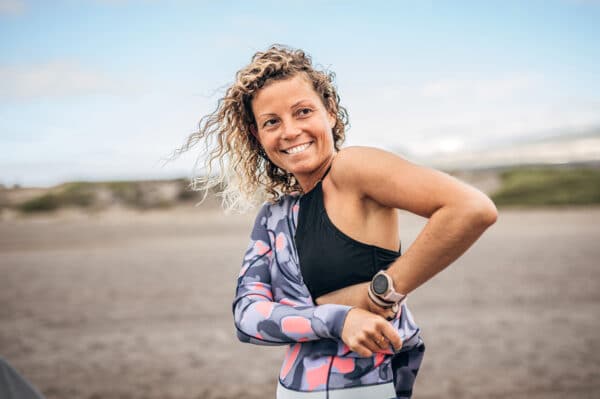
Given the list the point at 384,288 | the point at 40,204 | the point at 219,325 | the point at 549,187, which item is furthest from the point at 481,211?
the point at 549,187

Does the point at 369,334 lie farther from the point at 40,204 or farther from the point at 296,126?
the point at 40,204

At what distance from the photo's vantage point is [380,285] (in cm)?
160

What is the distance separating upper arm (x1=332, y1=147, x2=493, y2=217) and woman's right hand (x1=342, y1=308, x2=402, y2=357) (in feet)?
1.02

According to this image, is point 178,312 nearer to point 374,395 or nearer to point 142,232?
point 374,395

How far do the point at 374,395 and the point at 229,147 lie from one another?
998 mm

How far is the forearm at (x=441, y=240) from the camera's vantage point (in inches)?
59.5

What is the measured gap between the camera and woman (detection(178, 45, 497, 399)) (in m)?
1.56

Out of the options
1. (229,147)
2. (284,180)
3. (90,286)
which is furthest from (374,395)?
(90,286)

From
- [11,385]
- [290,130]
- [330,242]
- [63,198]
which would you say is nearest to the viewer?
[330,242]

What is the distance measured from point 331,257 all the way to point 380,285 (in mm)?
176

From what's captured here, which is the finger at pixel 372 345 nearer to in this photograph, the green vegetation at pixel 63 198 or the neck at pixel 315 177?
the neck at pixel 315 177

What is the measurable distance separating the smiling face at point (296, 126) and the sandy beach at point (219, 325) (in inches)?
213

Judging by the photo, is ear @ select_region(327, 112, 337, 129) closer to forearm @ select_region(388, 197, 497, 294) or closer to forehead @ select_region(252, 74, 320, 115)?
forehead @ select_region(252, 74, 320, 115)

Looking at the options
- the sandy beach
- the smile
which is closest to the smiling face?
the smile
